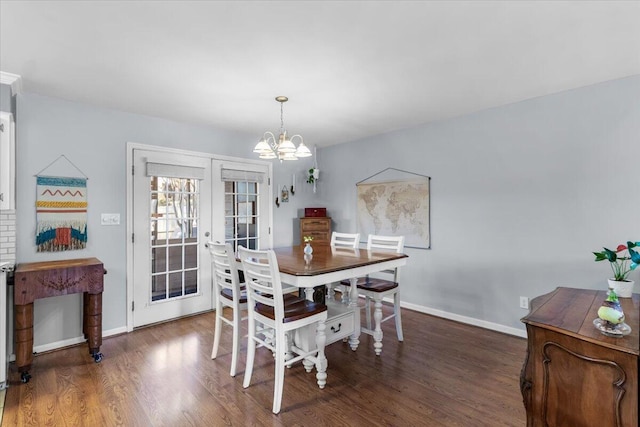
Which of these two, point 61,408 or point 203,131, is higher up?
point 203,131

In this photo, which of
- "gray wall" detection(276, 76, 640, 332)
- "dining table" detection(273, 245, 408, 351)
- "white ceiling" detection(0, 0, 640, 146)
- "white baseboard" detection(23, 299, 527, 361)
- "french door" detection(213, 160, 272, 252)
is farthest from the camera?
"french door" detection(213, 160, 272, 252)

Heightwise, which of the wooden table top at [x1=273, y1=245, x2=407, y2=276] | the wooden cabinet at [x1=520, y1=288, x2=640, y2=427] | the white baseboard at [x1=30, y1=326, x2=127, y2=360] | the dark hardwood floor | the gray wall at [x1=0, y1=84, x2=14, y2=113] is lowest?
the dark hardwood floor

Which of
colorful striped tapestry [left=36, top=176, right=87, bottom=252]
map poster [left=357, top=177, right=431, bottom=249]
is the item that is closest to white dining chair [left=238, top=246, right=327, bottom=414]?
colorful striped tapestry [left=36, top=176, right=87, bottom=252]

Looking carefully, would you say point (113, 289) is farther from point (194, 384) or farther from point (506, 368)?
point (506, 368)

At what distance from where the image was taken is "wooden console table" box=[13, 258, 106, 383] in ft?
7.96

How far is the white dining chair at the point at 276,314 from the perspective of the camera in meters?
2.07

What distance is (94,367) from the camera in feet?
8.69

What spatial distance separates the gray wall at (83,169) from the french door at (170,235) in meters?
0.15

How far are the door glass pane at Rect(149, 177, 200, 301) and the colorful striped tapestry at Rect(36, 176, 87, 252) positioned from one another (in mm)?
648

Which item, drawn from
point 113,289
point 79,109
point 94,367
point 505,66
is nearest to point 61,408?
point 94,367

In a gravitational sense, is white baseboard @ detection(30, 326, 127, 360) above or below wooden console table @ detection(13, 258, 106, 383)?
below

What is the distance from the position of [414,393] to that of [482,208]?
2.13m

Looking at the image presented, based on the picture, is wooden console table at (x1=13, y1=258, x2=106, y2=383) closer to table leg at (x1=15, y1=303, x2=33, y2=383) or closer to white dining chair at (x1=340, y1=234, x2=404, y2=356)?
table leg at (x1=15, y1=303, x2=33, y2=383)

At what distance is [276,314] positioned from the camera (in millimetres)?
2104
